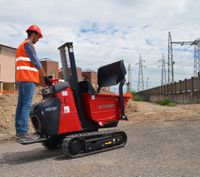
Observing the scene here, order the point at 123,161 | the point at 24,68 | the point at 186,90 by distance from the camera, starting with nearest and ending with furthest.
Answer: the point at 123,161, the point at 24,68, the point at 186,90

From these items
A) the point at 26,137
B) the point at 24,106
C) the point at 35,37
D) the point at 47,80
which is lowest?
the point at 26,137

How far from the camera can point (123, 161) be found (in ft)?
20.3

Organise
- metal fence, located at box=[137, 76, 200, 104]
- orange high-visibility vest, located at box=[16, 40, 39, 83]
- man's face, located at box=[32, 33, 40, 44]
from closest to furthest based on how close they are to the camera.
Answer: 1. orange high-visibility vest, located at box=[16, 40, 39, 83]
2. man's face, located at box=[32, 33, 40, 44]
3. metal fence, located at box=[137, 76, 200, 104]

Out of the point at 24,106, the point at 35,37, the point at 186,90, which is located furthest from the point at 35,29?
the point at 186,90

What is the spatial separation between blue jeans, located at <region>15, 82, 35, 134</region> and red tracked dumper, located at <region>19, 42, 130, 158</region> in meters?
0.17

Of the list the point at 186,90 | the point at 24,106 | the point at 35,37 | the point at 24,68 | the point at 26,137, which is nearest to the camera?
the point at 26,137

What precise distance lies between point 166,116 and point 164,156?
24.2 feet

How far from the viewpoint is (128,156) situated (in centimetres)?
661

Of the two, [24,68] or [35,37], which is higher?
[35,37]

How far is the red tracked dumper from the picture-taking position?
22.4 feet

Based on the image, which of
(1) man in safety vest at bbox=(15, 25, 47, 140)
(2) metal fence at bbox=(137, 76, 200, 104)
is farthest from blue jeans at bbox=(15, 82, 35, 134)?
(2) metal fence at bbox=(137, 76, 200, 104)

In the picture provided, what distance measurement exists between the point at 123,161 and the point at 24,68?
103 inches

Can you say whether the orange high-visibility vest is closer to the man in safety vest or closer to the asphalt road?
the man in safety vest

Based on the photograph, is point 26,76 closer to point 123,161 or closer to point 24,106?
point 24,106
